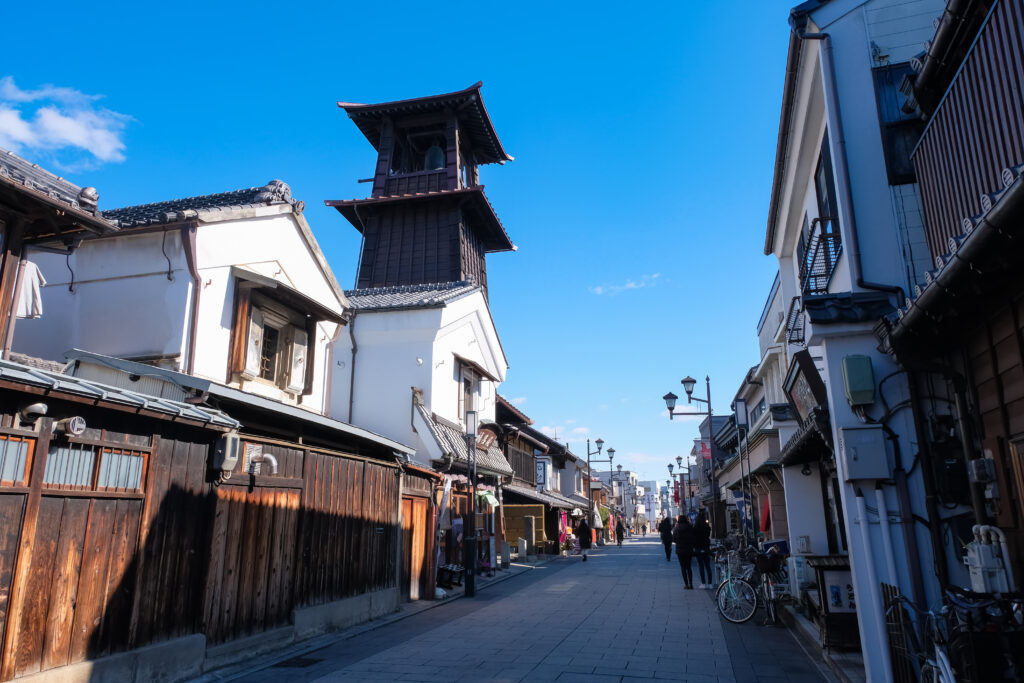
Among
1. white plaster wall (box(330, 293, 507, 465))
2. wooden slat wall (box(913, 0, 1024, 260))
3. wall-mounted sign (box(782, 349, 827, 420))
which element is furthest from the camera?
white plaster wall (box(330, 293, 507, 465))

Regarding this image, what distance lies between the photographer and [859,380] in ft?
22.3

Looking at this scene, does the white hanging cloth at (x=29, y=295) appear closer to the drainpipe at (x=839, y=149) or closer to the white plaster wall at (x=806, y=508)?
the drainpipe at (x=839, y=149)

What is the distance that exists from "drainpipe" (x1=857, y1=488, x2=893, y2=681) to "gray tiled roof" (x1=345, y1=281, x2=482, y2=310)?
15.0 meters

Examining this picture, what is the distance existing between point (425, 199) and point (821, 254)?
19.7m

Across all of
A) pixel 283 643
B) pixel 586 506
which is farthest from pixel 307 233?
pixel 586 506

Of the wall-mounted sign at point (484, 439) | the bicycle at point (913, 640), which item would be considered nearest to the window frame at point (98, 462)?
the bicycle at point (913, 640)

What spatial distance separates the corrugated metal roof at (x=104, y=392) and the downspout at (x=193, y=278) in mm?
2852

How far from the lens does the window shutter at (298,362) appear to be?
47.3 feet

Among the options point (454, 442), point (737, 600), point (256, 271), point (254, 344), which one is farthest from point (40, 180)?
point (737, 600)

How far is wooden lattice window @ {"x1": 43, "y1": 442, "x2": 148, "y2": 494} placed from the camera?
677 centimetres

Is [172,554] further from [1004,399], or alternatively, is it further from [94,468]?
[1004,399]

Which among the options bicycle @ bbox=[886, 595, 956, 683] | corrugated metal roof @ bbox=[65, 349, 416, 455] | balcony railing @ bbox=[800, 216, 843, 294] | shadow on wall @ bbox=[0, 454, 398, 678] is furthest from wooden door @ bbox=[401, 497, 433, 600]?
bicycle @ bbox=[886, 595, 956, 683]

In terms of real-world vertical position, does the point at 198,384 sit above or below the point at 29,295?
below

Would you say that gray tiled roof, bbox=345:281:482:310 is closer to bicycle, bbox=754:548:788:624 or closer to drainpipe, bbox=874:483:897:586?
bicycle, bbox=754:548:788:624
